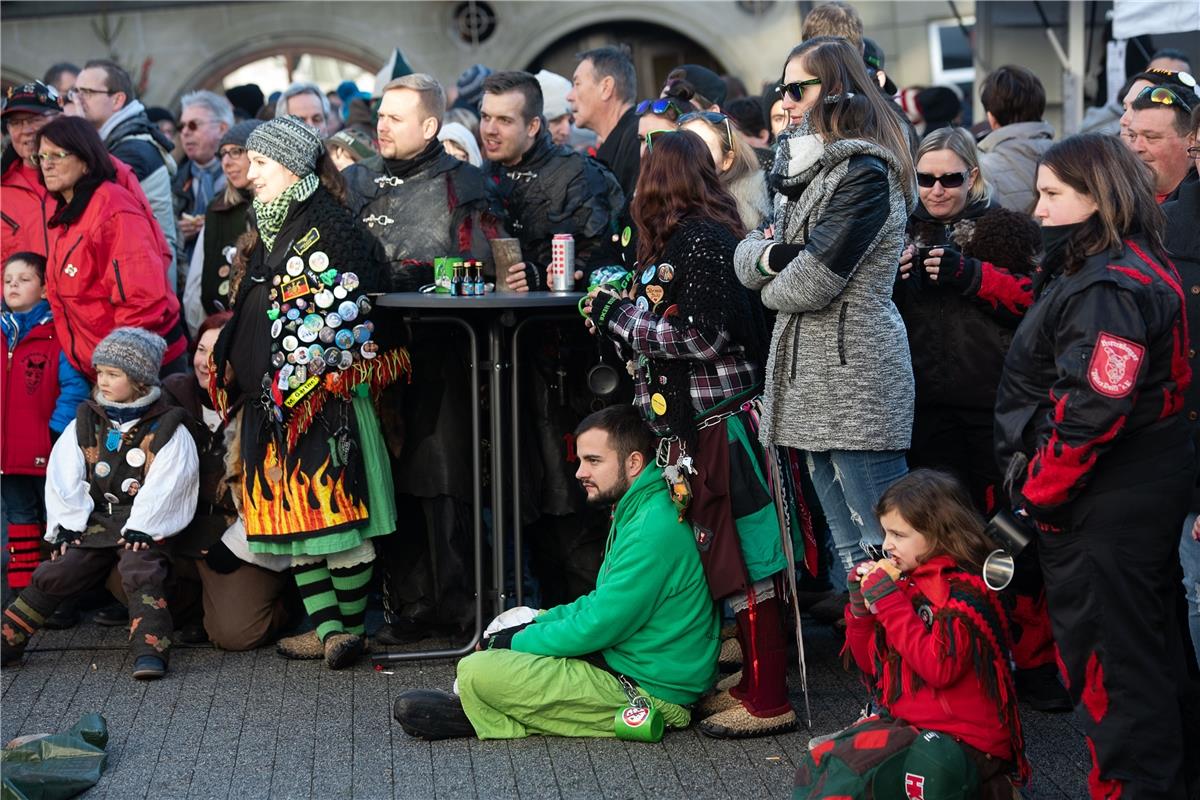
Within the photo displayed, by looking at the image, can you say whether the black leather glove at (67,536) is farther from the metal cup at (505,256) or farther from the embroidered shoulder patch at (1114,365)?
the embroidered shoulder patch at (1114,365)

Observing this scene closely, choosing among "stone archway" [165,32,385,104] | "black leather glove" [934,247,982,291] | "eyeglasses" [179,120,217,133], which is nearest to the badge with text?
"black leather glove" [934,247,982,291]

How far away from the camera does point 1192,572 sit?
4.21m

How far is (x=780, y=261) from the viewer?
4.67 meters

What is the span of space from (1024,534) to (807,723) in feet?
4.36

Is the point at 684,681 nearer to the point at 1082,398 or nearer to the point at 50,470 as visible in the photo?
the point at 1082,398

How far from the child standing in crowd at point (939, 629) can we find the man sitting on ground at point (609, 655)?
0.79 meters

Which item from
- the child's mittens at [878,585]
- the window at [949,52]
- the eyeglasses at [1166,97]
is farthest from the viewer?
the window at [949,52]

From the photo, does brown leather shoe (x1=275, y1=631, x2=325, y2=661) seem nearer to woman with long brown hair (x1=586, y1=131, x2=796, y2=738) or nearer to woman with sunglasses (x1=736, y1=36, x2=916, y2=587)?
woman with long brown hair (x1=586, y1=131, x2=796, y2=738)

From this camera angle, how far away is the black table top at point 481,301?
5.35 metres

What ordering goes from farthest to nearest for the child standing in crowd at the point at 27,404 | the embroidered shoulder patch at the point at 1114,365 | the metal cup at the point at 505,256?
1. the child standing in crowd at the point at 27,404
2. the metal cup at the point at 505,256
3. the embroidered shoulder patch at the point at 1114,365

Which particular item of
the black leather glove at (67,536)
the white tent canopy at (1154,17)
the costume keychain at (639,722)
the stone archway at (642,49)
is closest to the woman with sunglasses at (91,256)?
the black leather glove at (67,536)

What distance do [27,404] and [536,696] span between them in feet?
9.72

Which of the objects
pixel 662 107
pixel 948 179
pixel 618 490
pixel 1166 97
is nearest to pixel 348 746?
pixel 618 490

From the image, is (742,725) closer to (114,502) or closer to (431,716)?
(431,716)
